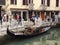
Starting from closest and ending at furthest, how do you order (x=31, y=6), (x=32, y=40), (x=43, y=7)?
1. (x=32, y=40)
2. (x=31, y=6)
3. (x=43, y=7)

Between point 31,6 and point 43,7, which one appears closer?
point 31,6

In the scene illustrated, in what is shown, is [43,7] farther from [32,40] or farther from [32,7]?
[32,40]

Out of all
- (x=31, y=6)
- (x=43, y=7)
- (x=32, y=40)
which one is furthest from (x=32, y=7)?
(x=32, y=40)

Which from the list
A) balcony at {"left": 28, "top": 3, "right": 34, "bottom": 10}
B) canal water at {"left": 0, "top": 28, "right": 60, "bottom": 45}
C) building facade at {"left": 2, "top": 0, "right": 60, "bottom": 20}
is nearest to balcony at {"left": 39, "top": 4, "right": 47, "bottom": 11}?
building facade at {"left": 2, "top": 0, "right": 60, "bottom": 20}

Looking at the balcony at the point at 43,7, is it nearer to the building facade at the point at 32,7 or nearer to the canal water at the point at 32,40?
the building facade at the point at 32,7

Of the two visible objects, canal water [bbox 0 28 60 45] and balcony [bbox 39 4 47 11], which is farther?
balcony [bbox 39 4 47 11]

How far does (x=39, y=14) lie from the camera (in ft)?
31.5

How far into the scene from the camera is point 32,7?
30.6ft

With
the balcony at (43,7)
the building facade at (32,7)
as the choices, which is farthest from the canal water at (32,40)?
the balcony at (43,7)

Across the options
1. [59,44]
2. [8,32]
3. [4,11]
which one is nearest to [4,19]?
[4,11]

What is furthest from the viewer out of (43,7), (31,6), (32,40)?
(43,7)

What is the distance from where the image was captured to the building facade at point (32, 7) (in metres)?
8.74

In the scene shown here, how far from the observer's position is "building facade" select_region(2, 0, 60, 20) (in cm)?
874

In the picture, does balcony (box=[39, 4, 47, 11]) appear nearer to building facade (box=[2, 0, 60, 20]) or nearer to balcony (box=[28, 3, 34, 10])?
building facade (box=[2, 0, 60, 20])
